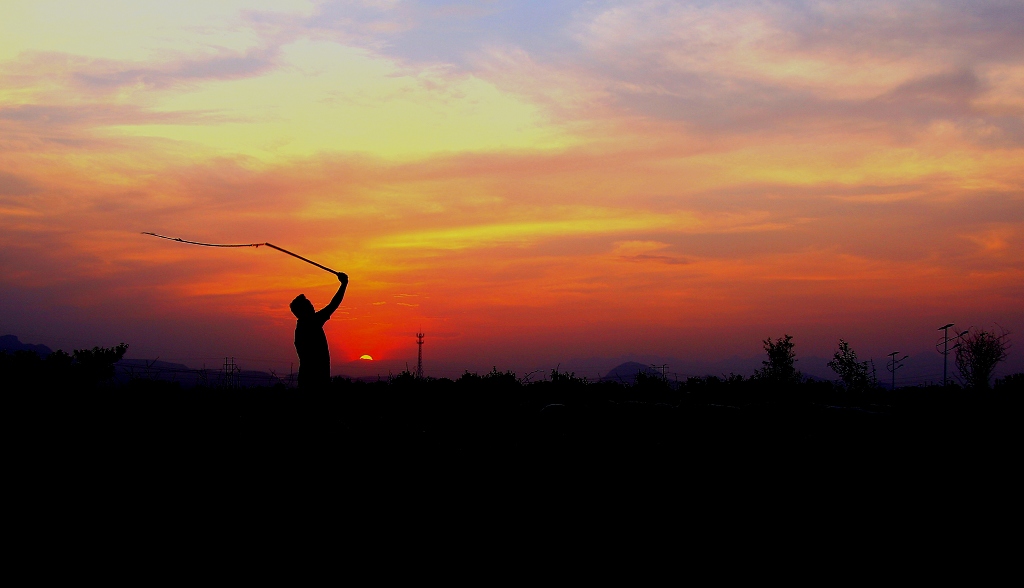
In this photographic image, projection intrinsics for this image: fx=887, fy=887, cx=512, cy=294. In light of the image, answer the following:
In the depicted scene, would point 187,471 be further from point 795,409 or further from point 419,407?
point 419,407

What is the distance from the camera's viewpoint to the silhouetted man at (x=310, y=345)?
12078mm

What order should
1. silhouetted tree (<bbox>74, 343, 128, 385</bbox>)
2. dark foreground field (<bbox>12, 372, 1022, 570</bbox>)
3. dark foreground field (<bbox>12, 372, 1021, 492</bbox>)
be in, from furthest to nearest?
silhouetted tree (<bbox>74, 343, 128, 385</bbox>)
dark foreground field (<bbox>12, 372, 1021, 492</bbox>)
dark foreground field (<bbox>12, 372, 1022, 570</bbox>)

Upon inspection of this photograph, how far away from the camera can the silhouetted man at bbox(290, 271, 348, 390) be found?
12.1 metres

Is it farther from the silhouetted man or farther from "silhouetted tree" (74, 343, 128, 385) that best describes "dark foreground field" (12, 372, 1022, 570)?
"silhouetted tree" (74, 343, 128, 385)

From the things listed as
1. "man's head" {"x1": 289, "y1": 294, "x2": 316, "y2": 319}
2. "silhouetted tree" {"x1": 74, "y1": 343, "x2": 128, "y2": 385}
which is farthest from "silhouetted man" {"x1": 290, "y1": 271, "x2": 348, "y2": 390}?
"silhouetted tree" {"x1": 74, "y1": 343, "x2": 128, "y2": 385}

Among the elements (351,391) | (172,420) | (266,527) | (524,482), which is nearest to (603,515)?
(524,482)

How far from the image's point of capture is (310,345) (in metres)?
12.1

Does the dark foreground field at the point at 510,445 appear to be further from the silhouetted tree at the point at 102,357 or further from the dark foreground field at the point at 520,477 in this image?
the silhouetted tree at the point at 102,357

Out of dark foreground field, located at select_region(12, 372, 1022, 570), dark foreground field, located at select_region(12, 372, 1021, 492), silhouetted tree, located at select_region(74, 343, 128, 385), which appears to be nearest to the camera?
dark foreground field, located at select_region(12, 372, 1022, 570)

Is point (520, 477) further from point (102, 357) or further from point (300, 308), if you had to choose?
point (102, 357)

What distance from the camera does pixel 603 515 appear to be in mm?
9852

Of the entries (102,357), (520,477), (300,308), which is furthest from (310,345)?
(102,357)

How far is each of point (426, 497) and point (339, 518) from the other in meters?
1.31

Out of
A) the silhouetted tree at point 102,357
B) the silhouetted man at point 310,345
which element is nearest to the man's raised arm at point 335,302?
the silhouetted man at point 310,345
